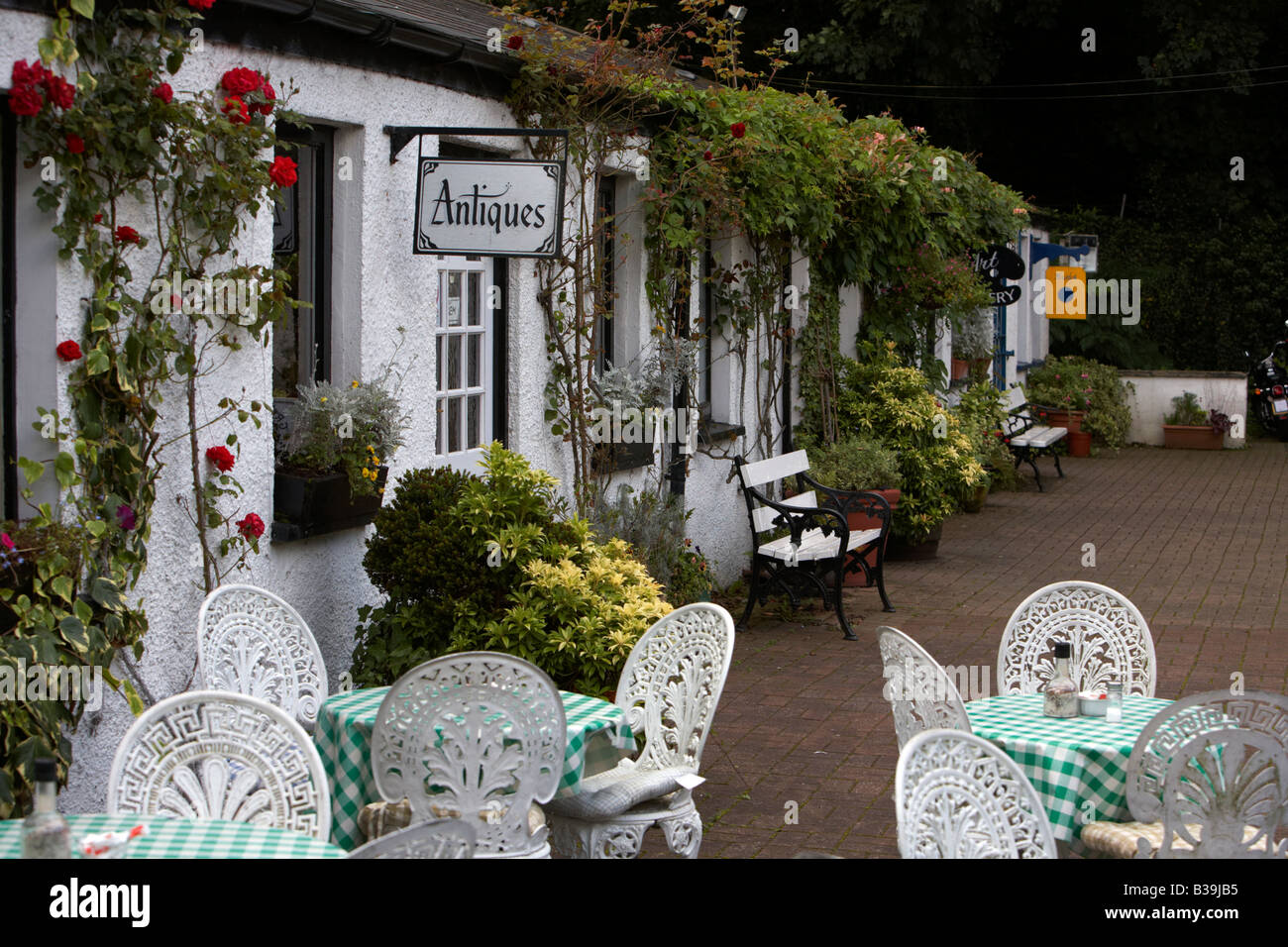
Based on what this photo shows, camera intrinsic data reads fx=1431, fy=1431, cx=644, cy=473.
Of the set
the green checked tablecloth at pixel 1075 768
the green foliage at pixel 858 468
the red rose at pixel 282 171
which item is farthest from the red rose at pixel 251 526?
the green foliage at pixel 858 468

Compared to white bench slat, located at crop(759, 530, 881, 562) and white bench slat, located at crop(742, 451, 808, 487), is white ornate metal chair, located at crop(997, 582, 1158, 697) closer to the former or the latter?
white bench slat, located at crop(759, 530, 881, 562)

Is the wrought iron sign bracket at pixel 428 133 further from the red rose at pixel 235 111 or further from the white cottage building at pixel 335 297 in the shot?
the red rose at pixel 235 111

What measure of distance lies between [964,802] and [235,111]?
358cm

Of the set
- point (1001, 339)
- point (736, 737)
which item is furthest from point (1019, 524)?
point (736, 737)

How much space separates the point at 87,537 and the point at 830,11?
21164 mm

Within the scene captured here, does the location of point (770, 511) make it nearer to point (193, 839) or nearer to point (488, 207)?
point (488, 207)

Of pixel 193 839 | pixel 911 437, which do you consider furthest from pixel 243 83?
pixel 911 437

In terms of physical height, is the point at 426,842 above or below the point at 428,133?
below

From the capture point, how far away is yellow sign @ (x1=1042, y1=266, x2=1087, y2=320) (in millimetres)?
21578

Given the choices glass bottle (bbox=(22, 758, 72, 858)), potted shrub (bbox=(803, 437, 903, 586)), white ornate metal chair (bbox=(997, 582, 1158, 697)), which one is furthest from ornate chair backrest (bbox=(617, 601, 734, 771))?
potted shrub (bbox=(803, 437, 903, 586))

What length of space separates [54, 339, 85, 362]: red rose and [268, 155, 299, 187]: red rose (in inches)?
40.4

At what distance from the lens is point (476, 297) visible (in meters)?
7.55

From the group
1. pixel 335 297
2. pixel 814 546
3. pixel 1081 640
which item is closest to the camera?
pixel 1081 640
